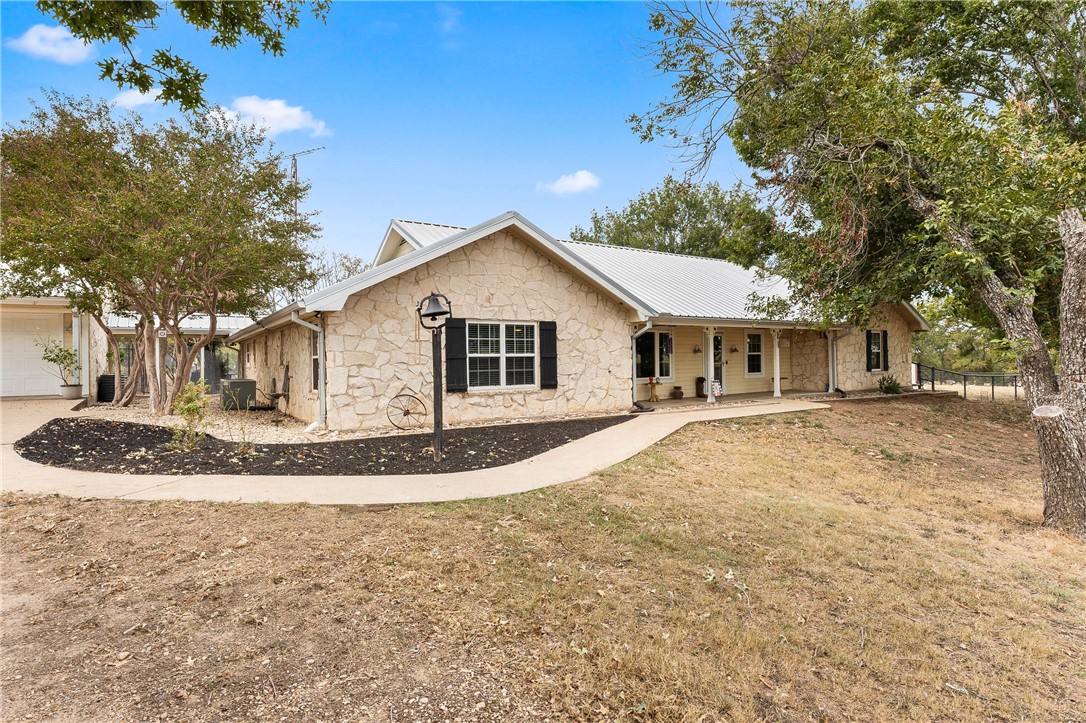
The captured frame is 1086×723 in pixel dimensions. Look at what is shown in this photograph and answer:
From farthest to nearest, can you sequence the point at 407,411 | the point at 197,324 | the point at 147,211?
the point at 197,324 < the point at 407,411 < the point at 147,211

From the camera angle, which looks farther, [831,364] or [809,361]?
[809,361]

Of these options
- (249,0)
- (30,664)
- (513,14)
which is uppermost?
(513,14)

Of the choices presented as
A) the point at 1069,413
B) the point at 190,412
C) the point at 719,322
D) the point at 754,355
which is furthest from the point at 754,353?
the point at 190,412

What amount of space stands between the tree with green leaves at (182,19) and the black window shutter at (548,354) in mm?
8179

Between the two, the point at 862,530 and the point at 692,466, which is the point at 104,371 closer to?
the point at 692,466

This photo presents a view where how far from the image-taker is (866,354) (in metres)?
19.1

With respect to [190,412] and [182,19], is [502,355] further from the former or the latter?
[182,19]

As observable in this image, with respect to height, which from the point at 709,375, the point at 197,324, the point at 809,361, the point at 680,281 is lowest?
the point at 709,375

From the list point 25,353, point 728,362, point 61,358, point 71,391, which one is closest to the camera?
point 61,358

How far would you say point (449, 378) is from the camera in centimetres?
1092

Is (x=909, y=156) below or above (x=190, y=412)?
above

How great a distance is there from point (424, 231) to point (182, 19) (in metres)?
10.8

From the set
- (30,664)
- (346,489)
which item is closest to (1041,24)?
(346,489)

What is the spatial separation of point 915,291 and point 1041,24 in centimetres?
571
